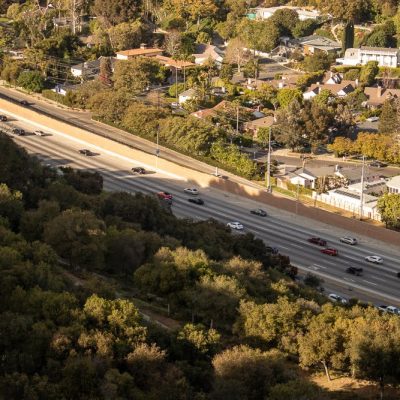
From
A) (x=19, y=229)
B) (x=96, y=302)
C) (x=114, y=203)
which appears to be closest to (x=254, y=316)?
(x=96, y=302)

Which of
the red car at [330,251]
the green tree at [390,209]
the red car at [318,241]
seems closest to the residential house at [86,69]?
the green tree at [390,209]

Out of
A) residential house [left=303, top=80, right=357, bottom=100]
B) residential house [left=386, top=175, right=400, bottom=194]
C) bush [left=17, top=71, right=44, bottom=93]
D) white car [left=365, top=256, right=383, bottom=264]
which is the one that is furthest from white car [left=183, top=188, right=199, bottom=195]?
bush [left=17, top=71, right=44, bottom=93]

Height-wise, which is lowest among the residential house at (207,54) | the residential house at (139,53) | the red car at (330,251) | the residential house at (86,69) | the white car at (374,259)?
the white car at (374,259)

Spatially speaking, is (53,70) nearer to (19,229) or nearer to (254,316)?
(19,229)

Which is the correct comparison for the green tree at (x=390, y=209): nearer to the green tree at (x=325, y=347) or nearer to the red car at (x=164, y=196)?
the red car at (x=164, y=196)

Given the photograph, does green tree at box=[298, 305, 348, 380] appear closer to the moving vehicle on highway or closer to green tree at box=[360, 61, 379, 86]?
the moving vehicle on highway
